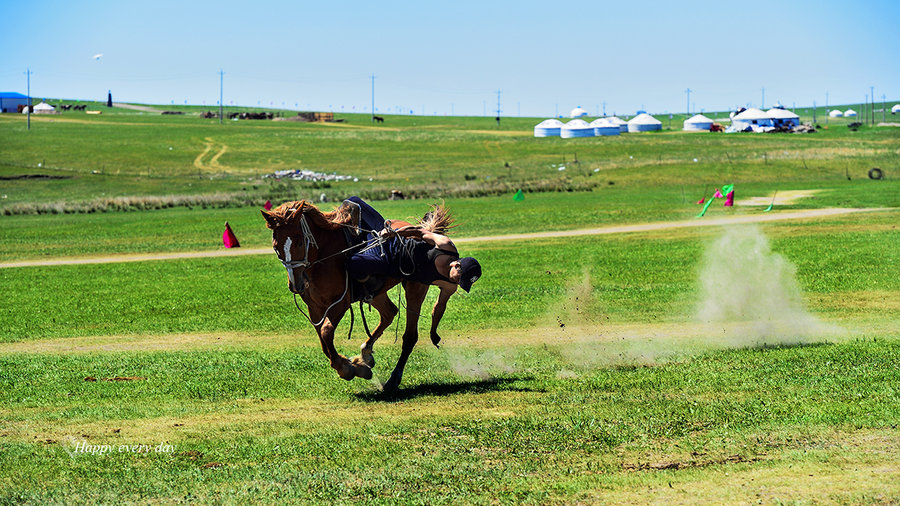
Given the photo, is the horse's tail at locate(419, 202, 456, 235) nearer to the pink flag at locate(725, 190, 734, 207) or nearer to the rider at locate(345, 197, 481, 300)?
the rider at locate(345, 197, 481, 300)

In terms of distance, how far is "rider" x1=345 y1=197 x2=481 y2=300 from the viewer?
41.2 ft

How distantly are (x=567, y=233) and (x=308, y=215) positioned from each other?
28092mm

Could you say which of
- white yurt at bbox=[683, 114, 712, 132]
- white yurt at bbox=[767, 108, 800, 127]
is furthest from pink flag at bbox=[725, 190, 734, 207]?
white yurt at bbox=[683, 114, 712, 132]

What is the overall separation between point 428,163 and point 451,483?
101 meters

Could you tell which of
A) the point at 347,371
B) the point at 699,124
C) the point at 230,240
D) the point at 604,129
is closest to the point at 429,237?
the point at 347,371

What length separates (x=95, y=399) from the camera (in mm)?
12852

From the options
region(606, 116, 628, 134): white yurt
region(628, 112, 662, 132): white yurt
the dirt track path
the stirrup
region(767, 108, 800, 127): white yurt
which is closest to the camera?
the stirrup

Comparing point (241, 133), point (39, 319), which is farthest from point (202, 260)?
point (241, 133)

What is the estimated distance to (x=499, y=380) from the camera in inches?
531

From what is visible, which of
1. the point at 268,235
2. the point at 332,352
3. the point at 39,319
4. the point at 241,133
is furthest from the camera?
the point at 241,133

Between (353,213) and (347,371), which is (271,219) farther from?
(347,371)

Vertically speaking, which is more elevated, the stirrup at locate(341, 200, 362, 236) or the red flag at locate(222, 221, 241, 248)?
the stirrup at locate(341, 200, 362, 236)

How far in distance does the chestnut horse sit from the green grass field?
602mm

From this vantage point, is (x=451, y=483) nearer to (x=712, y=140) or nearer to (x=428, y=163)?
(x=428, y=163)
